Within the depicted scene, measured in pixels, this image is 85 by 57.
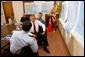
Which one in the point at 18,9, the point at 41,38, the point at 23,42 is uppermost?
the point at 18,9

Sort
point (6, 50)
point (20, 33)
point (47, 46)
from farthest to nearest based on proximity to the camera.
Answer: point (47, 46) < point (6, 50) < point (20, 33)

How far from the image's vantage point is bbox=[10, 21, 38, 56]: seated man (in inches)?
54.9

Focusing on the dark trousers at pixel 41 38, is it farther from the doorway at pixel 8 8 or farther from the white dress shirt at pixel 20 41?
the doorway at pixel 8 8

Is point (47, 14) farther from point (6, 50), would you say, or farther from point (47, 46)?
point (6, 50)

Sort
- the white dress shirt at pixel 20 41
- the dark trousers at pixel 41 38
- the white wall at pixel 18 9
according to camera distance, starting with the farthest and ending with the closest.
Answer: the white wall at pixel 18 9 → the dark trousers at pixel 41 38 → the white dress shirt at pixel 20 41

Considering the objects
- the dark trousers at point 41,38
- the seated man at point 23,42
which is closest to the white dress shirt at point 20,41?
the seated man at point 23,42

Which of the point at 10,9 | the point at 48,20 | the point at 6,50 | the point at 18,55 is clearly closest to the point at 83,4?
the point at 18,55

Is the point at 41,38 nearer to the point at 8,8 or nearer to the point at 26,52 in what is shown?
the point at 26,52

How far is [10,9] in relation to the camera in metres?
4.15

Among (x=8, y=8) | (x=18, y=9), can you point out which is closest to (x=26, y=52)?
(x=18, y=9)

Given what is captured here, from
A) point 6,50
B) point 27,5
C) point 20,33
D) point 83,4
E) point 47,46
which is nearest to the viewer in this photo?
point 83,4

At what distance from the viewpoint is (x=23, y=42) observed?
4.58ft

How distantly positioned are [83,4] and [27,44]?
717 millimetres

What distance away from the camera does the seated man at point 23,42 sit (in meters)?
1.39
